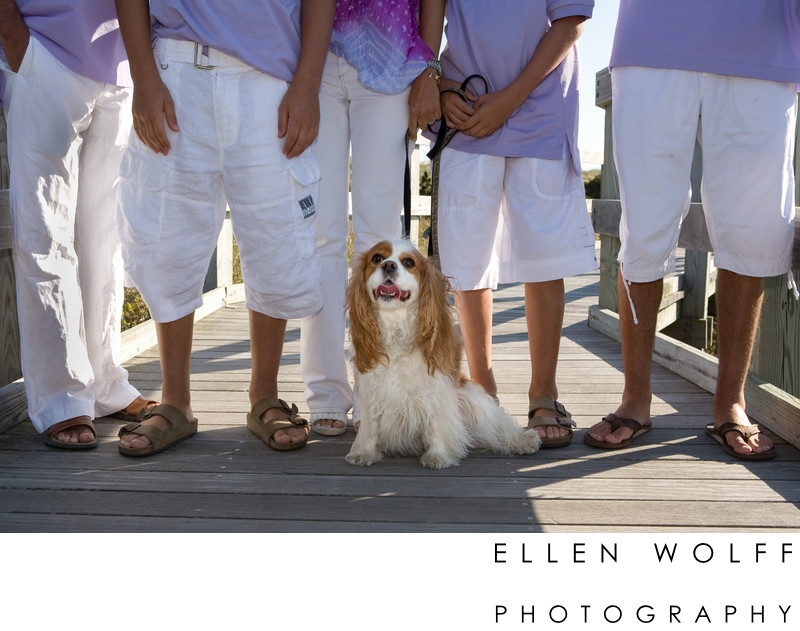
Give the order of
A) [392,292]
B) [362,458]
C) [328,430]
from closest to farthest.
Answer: [392,292] < [362,458] < [328,430]

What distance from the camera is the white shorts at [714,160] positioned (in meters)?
2.78

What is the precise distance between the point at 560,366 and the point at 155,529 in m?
2.75

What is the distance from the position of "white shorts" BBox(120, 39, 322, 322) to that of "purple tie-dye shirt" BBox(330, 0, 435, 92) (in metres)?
0.29

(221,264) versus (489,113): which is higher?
(489,113)

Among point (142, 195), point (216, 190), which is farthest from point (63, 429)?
point (216, 190)

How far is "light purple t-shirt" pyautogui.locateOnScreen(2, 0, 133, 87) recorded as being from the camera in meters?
2.79

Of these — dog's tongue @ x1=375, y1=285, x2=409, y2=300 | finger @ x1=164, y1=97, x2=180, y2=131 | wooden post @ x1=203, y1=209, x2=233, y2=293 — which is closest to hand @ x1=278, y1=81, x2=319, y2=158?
finger @ x1=164, y1=97, x2=180, y2=131

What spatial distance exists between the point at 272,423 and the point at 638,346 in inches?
55.2

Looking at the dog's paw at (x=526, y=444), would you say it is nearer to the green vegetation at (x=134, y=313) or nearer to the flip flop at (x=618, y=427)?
the flip flop at (x=618, y=427)

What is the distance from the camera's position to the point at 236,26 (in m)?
2.65

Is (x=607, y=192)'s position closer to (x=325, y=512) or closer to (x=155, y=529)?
(x=325, y=512)

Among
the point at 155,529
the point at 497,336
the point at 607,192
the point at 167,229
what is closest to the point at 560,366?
the point at 497,336

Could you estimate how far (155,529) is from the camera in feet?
7.36

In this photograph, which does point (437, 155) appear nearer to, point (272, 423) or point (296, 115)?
point (296, 115)
